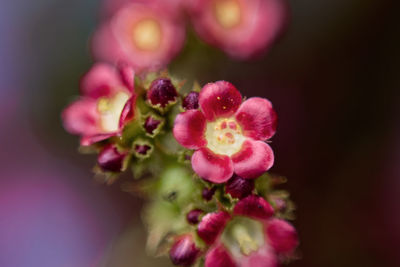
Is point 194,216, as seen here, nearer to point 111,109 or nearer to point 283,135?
point 111,109

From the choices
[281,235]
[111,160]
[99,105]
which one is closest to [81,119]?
[99,105]

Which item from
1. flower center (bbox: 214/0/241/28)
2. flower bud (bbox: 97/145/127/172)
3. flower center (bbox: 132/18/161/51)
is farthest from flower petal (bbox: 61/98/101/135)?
flower center (bbox: 214/0/241/28)

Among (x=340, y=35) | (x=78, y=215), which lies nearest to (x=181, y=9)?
(x=340, y=35)

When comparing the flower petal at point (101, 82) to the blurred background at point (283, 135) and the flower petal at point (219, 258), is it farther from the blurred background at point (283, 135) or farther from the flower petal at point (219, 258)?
the blurred background at point (283, 135)

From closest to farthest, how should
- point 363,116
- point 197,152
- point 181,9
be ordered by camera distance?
point 197,152
point 181,9
point 363,116

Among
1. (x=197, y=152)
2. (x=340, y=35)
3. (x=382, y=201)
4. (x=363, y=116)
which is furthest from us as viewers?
(x=340, y=35)

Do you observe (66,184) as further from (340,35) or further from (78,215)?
(340,35)

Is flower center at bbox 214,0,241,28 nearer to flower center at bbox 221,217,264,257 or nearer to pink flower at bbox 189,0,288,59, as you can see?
pink flower at bbox 189,0,288,59
